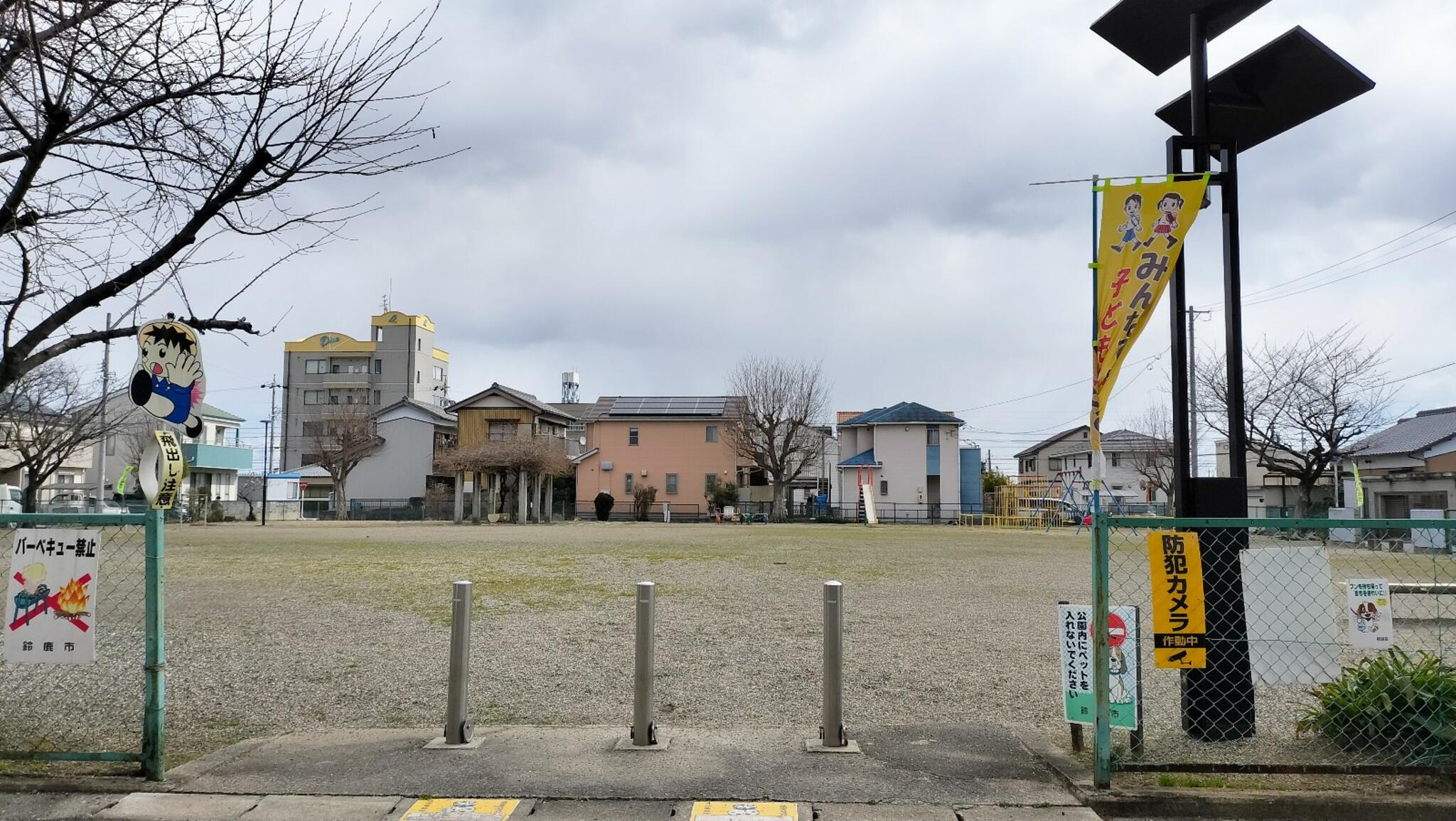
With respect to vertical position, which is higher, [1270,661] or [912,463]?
[912,463]

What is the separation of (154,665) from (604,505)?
1742 inches

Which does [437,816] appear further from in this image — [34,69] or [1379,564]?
[1379,564]

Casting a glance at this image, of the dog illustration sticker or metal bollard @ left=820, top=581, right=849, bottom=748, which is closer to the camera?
the dog illustration sticker

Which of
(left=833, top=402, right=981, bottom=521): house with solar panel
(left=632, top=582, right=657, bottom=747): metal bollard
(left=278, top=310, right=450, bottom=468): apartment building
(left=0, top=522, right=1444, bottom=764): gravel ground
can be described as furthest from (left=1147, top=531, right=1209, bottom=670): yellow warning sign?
(left=278, top=310, right=450, bottom=468): apartment building

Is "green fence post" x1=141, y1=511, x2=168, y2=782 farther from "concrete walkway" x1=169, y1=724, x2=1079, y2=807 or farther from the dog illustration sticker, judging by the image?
the dog illustration sticker

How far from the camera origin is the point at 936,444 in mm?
49031

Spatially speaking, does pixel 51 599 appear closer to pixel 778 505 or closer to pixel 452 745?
pixel 452 745

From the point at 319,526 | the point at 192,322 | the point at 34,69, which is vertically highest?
the point at 34,69

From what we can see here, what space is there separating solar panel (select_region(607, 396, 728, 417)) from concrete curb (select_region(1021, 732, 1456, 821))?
47259 millimetres

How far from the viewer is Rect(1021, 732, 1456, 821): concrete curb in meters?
4.12

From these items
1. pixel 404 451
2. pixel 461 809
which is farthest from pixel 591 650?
pixel 404 451

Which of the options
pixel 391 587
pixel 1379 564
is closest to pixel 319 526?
pixel 391 587

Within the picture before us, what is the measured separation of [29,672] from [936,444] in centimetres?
4476

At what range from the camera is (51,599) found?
450cm
